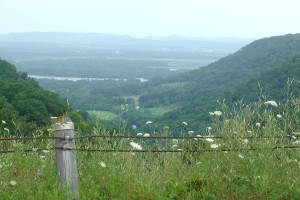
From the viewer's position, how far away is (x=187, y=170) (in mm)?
5805

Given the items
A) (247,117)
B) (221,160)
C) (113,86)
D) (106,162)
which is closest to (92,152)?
(106,162)

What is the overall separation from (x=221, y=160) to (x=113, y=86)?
15600cm

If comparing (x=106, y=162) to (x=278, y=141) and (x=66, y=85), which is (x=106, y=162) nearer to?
(x=278, y=141)

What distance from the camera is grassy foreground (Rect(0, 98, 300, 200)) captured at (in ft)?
17.3

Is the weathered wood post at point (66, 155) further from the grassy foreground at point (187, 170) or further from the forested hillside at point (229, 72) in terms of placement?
the forested hillside at point (229, 72)

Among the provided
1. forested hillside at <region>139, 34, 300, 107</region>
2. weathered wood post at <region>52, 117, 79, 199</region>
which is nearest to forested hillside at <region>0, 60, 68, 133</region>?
weathered wood post at <region>52, 117, 79, 199</region>

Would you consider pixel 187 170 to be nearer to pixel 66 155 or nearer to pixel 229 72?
pixel 66 155

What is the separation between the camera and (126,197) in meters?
5.30

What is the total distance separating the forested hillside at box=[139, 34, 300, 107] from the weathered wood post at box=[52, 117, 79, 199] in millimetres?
101102

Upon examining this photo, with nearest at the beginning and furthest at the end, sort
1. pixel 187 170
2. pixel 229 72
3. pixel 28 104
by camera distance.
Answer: pixel 187 170, pixel 28 104, pixel 229 72

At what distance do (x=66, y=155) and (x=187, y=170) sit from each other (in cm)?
137

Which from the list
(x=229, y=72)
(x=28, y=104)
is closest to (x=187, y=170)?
(x=28, y=104)

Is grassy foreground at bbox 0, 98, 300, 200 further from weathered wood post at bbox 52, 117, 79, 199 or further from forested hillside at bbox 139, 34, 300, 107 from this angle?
forested hillside at bbox 139, 34, 300, 107

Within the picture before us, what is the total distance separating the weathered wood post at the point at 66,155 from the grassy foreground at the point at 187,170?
0.37 feet
